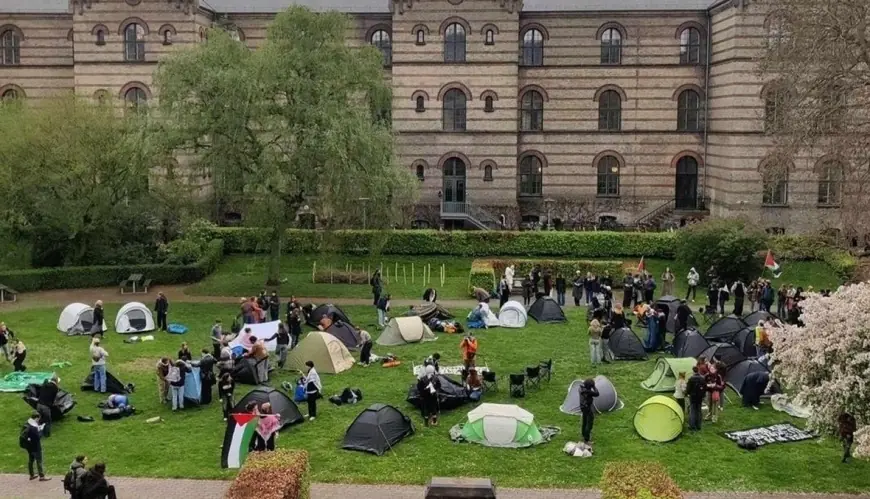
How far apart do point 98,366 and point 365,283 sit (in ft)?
54.8

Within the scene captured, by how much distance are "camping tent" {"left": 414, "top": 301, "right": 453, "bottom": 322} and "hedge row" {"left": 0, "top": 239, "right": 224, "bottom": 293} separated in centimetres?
1193

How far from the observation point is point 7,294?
114 ft

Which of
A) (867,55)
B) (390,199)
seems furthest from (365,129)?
(867,55)

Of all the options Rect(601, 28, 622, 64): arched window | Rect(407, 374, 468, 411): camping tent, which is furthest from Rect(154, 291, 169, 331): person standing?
Rect(601, 28, 622, 64): arched window

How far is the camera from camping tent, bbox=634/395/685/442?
19.2 metres

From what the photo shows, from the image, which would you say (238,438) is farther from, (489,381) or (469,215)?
(469,215)

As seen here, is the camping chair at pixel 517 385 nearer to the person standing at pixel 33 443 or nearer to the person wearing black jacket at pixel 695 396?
the person wearing black jacket at pixel 695 396

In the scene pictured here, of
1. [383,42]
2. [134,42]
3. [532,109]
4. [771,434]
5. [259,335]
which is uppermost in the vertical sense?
[383,42]

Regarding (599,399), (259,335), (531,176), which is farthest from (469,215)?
(599,399)

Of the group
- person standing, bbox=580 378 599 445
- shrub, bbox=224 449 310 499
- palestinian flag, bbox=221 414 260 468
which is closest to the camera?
shrub, bbox=224 449 310 499

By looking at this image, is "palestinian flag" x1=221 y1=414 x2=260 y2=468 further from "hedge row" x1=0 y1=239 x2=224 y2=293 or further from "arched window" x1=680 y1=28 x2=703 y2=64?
"arched window" x1=680 y1=28 x2=703 y2=64

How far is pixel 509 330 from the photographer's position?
29484 mm

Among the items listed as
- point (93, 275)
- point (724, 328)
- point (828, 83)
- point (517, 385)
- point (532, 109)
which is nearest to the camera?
point (517, 385)

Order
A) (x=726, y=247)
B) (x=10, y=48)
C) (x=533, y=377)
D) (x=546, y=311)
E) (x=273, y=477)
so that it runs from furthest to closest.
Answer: (x=10, y=48)
(x=726, y=247)
(x=546, y=311)
(x=533, y=377)
(x=273, y=477)
